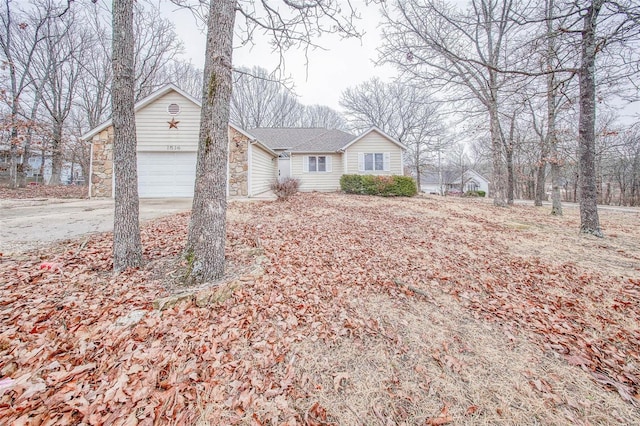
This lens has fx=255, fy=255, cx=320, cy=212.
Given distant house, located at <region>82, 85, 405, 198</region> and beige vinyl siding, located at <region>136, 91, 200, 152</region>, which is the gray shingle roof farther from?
beige vinyl siding, located at <region>136, 91, 200, 152</region>

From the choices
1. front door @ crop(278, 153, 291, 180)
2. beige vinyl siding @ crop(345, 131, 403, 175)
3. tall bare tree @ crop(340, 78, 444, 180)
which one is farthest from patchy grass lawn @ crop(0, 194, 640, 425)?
tall bare tree @ crop(340, 78, 444, 180)

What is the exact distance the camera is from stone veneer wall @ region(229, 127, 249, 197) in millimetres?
11234

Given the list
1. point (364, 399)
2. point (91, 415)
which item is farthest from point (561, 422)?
point (91, 415)

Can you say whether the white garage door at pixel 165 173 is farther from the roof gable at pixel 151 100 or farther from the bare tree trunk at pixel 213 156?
the bare tree trunk at pixel 213 156

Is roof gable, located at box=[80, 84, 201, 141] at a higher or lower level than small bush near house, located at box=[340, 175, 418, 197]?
higher

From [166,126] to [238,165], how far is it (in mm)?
3237

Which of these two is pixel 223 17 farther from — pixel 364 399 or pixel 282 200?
pixel 282 200

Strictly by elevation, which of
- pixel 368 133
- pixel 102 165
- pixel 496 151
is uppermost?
pixel 368 133

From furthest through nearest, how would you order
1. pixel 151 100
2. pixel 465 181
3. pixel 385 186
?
1. pixel 465 181
2. pixel 385 186
3. pixel 151 100

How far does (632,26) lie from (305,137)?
16.2 metres

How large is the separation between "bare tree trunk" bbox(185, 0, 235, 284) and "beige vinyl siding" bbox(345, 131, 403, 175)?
43.0 feet

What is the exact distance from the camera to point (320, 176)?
17.2 meters

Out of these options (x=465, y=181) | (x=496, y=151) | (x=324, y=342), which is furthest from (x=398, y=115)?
(x=324, y=342)

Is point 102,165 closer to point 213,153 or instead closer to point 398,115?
point 213,153
